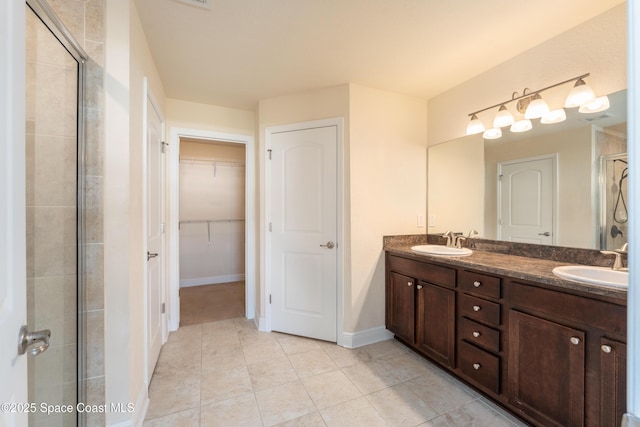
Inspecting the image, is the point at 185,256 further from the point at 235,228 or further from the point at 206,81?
the point at 206,81

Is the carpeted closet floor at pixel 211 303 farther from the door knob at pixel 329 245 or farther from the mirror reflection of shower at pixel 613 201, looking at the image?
the mirror reflection of shower at pixel 613 201

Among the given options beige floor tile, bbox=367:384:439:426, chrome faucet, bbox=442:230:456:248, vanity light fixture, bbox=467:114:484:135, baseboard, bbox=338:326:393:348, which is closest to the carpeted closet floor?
baseboard, bbox=338:326:393:348

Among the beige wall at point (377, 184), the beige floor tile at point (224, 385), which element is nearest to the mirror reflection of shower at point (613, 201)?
the beige wall at point (377, 184)

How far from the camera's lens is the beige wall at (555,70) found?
1.49m

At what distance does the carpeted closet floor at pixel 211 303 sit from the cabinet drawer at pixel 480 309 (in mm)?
2402

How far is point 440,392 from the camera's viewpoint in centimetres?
177

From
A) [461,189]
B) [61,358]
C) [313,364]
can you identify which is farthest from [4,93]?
[461,189]

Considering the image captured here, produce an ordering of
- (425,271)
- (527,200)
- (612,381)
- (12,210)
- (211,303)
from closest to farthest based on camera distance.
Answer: (12,210), (612,381), (527,200), (425,271), (211,303)

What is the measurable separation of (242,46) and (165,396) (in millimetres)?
2454

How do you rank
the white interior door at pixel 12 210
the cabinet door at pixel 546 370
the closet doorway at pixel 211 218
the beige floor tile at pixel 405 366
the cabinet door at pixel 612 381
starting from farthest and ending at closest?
the closet doorway at pixel 211 218, the beige floor tile at pixel 405 366, the cabinet door at pixel 546 370, the cabinet door at pixel 612 381, the white interior door at pixel 12 210

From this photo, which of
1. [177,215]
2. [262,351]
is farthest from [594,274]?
[177,215]

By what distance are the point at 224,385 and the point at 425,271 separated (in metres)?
1.70

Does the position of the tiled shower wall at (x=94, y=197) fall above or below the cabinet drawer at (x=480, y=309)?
above

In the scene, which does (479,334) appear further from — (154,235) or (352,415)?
(154,235)
